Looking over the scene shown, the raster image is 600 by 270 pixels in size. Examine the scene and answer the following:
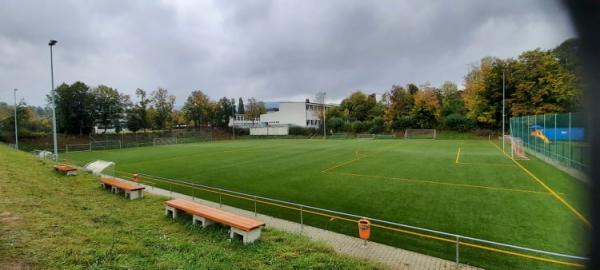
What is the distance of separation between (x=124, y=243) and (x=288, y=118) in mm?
65573

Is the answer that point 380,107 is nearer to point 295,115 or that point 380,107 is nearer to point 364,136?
point 364,136

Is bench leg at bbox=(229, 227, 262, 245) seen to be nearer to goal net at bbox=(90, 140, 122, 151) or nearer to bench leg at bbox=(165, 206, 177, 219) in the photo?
bench leg at bbox=(165, 206, 177, 219)

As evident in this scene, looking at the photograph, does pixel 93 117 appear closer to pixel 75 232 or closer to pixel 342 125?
pixel 342 125

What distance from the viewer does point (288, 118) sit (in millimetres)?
70875

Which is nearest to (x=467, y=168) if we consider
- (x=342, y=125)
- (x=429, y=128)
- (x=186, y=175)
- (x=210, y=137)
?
(x=186, y=175)

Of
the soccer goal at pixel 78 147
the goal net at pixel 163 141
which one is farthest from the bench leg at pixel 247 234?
the goal net at pixel 163 141

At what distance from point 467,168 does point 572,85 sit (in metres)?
18.1

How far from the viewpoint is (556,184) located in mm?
12656

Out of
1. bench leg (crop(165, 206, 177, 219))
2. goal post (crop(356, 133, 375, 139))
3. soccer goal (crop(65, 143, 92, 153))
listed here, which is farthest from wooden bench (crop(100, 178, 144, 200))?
goal post (crop(356, 133, 375, 139))

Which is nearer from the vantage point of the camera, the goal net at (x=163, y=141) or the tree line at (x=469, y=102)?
the tree line at (x=469, y=102)

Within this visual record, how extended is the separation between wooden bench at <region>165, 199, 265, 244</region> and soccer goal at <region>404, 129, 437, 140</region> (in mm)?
47130

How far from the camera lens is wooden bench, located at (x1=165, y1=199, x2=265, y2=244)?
6.00 m

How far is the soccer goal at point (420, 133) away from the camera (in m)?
49.8

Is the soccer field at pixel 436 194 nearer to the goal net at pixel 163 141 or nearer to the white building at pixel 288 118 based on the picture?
the goal net at pixel 163 141
